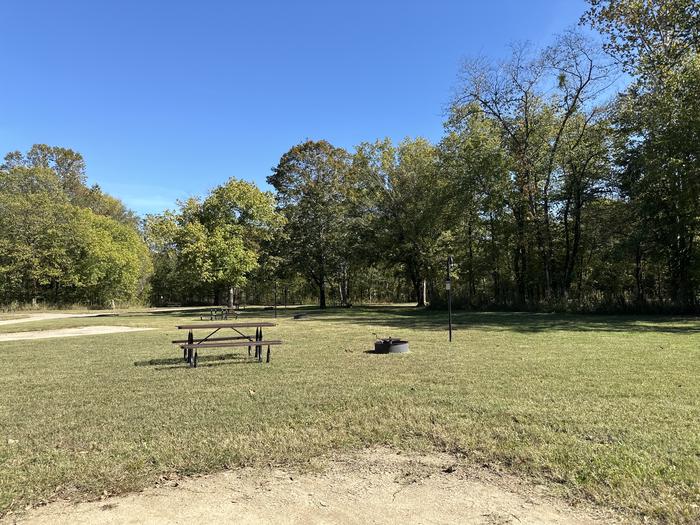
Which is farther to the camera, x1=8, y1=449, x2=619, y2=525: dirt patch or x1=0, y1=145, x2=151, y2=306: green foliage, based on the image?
x1=0, y1=145, x2=151, y2=306: green foliage

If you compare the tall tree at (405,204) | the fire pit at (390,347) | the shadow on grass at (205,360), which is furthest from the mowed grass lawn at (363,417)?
the tall tree at (405,204)

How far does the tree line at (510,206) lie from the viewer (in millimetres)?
18234

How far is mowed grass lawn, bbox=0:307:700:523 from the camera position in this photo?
125 inches

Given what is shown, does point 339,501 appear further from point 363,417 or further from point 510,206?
point 510,206

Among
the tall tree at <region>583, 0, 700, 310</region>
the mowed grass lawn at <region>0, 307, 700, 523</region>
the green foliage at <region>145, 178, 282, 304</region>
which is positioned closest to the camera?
the mowed grass lawn at <region>0, 307, 700, 523</region>

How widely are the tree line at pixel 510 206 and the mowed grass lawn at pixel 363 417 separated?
11.0 m

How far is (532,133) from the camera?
24.4 metres

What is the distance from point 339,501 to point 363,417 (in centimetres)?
166

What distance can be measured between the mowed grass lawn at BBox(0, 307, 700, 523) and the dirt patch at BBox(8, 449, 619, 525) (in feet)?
0.61

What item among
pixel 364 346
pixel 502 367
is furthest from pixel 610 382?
pixel 364 346

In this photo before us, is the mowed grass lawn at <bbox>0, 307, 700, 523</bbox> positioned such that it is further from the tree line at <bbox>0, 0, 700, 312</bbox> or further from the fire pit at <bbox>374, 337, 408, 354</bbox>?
the tree line at <bbox>0, 0, 700, 312</bbox>

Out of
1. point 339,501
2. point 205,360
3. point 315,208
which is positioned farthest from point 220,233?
point 339,501

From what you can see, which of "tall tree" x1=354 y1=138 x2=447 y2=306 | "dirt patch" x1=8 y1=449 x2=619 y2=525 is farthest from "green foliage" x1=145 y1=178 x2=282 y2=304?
"dirt patch" x1=8 y1=449 x2=619 y2=525

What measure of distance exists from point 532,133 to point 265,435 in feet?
80.1
